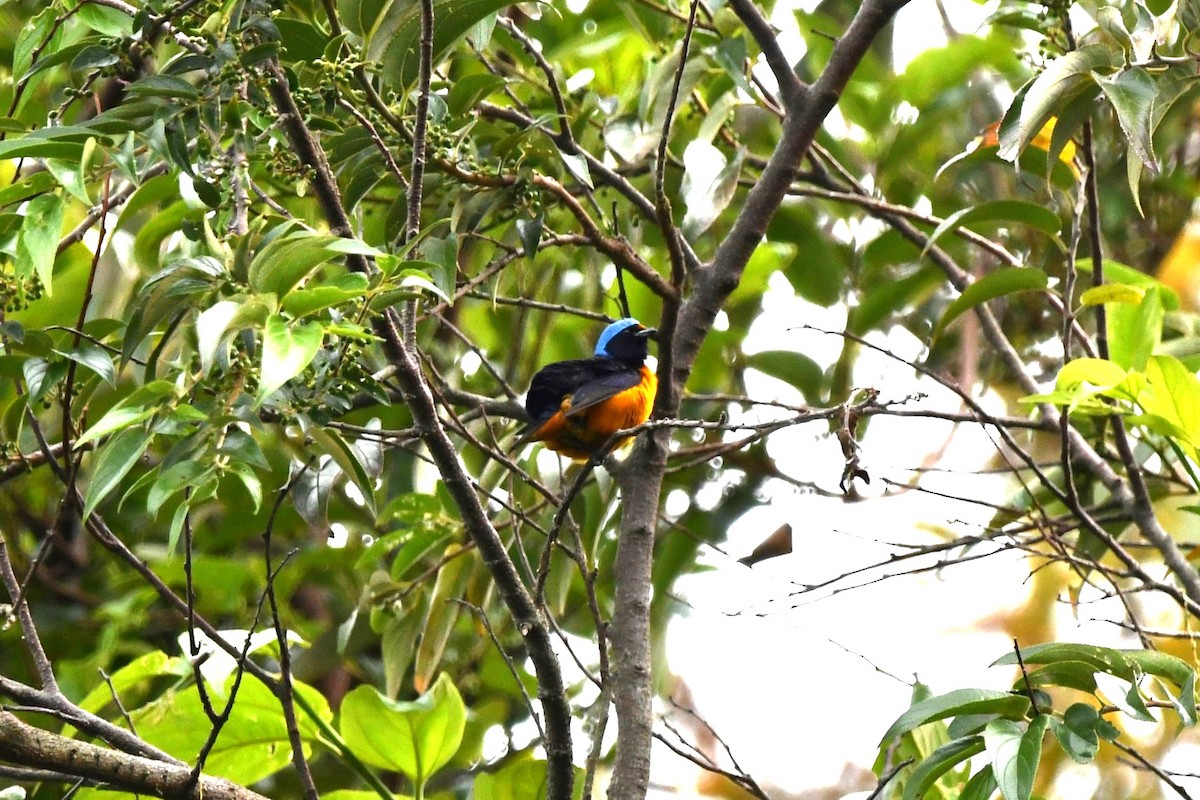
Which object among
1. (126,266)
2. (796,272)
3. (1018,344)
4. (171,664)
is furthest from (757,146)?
(171,664)

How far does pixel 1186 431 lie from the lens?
228cm

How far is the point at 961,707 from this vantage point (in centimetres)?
201

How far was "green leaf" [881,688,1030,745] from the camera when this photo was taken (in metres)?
2.01

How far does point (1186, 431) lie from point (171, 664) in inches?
84.9

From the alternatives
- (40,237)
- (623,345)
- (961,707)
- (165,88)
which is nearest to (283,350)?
(165,88)

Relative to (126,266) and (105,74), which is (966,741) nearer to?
(105,74)

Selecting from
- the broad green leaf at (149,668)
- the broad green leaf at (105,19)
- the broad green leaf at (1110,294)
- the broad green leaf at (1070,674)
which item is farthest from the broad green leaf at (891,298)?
the broad green leaf at (105,19)

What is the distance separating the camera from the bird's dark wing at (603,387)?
12.8ft

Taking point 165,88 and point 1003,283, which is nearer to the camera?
point 165,88

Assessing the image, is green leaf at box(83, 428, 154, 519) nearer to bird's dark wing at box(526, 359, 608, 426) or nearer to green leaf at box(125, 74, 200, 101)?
green leaf at box(125, 74, 200, 101)

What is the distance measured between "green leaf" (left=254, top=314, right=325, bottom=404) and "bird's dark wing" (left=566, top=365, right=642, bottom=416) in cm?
220

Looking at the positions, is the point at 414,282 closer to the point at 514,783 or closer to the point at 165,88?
the point at 165,88

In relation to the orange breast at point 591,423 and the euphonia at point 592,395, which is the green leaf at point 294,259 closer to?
the euphonia at point 592,395

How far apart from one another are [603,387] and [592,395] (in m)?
0.11
